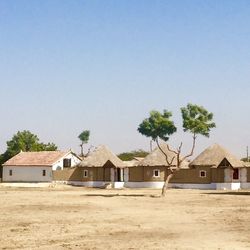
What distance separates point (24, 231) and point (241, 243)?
9416mm

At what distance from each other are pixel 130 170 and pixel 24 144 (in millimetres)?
36024

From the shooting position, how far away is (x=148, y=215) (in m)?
29.2

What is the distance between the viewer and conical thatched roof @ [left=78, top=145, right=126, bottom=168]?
68250mm

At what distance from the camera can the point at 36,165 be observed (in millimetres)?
75625

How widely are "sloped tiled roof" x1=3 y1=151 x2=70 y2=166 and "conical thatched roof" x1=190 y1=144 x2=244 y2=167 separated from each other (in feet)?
73.4

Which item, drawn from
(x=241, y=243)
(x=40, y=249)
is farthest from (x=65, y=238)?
(x=241, y=243)

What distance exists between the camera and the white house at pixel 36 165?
2963 inches

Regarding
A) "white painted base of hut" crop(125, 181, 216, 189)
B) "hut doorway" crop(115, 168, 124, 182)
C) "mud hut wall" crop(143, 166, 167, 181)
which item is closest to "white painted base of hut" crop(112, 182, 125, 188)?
"white painted base of hut" crop(125, 181, 216, 189)

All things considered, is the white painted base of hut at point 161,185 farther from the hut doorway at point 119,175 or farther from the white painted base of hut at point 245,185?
the white painted base of hut at point 245,185

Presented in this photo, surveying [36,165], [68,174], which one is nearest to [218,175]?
[68,174]

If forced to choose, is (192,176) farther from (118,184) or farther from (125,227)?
→ (125,227)

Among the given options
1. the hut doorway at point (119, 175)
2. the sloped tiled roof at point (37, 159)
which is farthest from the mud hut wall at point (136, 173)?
the sloped tiled roof at point (37, 159)

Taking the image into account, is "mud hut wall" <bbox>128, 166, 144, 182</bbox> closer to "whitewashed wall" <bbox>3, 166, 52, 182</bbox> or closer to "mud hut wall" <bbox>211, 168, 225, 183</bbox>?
"mud hut wall" <bbox>211, 168, 225, 183</bbox>

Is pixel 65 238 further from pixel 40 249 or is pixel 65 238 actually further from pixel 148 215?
pixel 148 215
